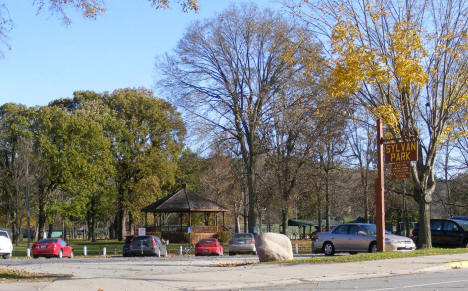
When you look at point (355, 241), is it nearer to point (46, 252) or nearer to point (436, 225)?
point (436, 225)

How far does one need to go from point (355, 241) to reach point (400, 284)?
1238 cm

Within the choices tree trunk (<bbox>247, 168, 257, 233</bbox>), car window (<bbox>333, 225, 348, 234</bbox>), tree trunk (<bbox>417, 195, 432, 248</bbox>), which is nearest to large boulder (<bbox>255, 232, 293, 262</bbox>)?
car window (<bbox>333, 225, 348, 234</bbox>)

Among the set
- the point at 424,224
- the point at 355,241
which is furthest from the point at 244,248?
the point at 424,224

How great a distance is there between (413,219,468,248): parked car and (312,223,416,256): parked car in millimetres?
3919

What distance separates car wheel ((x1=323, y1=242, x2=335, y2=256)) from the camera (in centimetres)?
2556

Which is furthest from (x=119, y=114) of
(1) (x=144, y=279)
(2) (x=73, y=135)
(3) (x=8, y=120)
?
(1) (x=144, y=279)

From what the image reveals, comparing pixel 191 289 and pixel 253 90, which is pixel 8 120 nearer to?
pixel 253 90

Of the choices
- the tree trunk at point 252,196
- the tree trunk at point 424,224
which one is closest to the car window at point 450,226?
the tree trunk at point 424,224

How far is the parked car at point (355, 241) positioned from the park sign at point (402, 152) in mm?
5172

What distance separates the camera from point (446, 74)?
2233 cm

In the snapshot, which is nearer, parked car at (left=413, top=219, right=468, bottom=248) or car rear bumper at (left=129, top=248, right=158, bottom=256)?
parked car at (left=413, top=219, right=468, bottom=248)

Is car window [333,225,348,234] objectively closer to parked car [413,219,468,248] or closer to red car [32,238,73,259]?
parked car [413,219,468,248]

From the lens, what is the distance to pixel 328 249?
2573cm

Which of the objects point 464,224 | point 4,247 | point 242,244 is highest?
point 464,224
